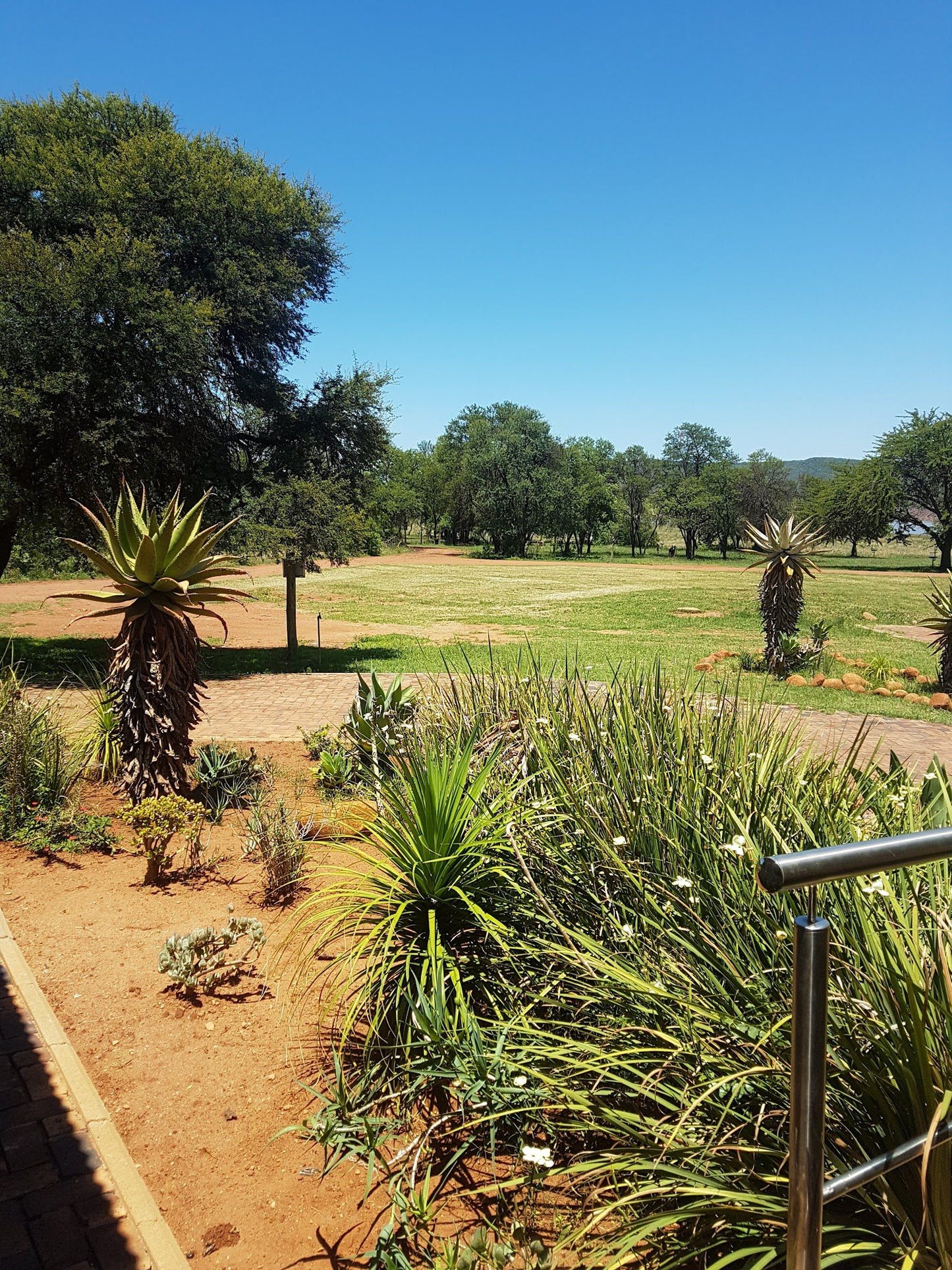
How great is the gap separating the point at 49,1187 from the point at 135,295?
43.0ft

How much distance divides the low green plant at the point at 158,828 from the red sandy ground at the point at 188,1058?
0.52ft

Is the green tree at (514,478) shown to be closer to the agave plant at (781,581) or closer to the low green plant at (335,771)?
the agave plant at (781,581)

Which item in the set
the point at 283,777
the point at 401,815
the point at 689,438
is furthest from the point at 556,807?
the point at 689,438

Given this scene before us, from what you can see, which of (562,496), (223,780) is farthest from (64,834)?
(562,496)

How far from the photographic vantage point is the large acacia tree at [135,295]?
1280 cm

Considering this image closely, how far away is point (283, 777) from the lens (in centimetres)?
744

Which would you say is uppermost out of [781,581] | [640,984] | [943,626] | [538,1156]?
[781,581]

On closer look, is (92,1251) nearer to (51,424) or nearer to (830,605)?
(51,424)

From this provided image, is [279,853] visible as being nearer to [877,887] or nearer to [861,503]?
[877,887]

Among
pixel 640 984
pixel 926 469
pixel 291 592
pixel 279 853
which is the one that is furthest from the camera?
pixel 926 469

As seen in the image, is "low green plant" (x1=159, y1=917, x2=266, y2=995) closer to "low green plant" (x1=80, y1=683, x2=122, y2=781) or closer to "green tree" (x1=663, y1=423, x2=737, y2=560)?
"low green plant" (x1=80, y1=683, x2=122, y2=781)

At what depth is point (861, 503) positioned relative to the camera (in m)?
49.3

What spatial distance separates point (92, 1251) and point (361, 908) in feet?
4.31

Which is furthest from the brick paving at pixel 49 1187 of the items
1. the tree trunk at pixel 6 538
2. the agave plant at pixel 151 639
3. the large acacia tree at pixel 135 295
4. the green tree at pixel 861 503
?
the green tree at pixel 861 503
